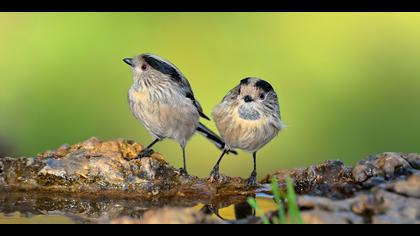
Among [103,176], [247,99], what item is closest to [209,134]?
[247,99]

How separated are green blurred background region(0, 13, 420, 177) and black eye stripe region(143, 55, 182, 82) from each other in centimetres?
328

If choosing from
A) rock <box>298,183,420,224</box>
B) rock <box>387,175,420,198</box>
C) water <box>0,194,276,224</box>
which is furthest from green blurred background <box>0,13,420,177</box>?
rock <box>298,183,420,224</box>

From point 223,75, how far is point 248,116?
13.6 ft

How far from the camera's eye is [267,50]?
38.5 ft

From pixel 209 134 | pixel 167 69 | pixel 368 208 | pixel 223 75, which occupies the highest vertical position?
pixel 223 75

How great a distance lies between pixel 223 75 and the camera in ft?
37.5

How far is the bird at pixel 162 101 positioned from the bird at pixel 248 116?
12.0 inches

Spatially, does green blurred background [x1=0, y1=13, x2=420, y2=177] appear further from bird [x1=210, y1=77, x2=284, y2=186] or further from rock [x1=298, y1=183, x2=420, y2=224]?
rock [x1=298, y1=183, x2=420, y2=224]

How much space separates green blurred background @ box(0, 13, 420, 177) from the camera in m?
11.1

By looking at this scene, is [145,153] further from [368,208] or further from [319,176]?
[368,208]

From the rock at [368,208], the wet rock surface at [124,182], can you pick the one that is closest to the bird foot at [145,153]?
the wet rock surface at [124,182]

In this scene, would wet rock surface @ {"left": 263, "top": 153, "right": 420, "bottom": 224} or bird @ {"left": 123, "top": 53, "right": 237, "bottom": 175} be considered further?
bird @ {"left": 123, "top": 53, "right": 237, "bottom": 175}

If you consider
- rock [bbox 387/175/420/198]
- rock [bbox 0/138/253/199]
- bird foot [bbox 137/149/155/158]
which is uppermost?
bird foot [bbox 137/149/155/158]

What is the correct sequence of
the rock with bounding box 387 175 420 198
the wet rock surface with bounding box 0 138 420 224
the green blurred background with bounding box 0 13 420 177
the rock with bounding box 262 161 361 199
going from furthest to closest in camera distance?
the green blurred background with bounding box 0 13 420 177, the rock with bounding box 262 161 361 199, the wet rock surface with bounding box 0 138 420 224, the rock with bounding box 387 175 420 198
